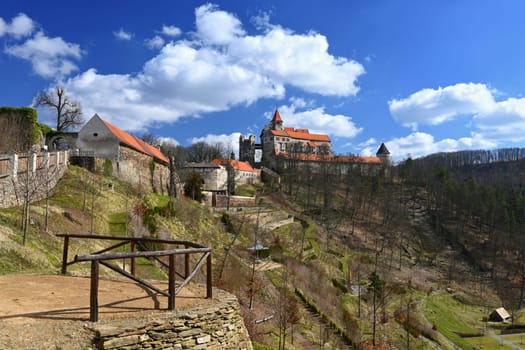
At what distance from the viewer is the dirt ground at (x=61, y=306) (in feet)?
13.9

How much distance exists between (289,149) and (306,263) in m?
56.0

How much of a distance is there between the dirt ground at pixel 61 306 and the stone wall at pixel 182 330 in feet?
0.83

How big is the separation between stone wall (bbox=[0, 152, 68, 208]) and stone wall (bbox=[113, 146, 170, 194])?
8.03 metres

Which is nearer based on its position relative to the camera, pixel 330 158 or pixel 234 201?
pixel 234 201

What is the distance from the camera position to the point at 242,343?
20.2ft

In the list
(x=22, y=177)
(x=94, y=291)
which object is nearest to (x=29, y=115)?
(x=22, y=177)

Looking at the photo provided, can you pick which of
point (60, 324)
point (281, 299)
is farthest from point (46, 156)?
point (60, 324)

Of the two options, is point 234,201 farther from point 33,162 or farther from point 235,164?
point 33,162

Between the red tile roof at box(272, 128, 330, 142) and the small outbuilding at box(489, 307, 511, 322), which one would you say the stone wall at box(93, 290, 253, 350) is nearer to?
the small outbuilding at box(489, 307, 511, 322)

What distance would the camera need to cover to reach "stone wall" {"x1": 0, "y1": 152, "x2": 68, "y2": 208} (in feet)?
56.9

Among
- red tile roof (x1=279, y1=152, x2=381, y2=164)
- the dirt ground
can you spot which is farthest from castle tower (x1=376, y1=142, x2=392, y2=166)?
the dirt ground

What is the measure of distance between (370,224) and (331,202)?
8.82 metres

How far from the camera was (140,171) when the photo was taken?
33031mm

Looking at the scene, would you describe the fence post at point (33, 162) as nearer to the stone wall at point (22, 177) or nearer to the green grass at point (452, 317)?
the stone wall at point (22, 177)
